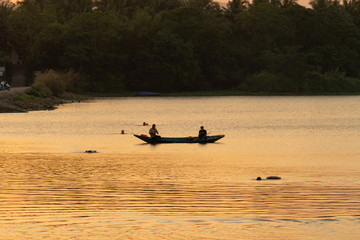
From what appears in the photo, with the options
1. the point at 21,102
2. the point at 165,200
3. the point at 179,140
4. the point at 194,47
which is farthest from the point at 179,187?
the point at 194,47

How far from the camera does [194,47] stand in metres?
163

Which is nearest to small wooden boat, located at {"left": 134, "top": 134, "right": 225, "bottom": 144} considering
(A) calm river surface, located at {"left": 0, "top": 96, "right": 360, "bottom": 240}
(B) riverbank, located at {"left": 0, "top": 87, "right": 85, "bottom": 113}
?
(A) calm river surface, located at {"left": 0, "top": 96, "right": 360, "bottom": 240}

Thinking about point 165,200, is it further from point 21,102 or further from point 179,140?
point 21,102

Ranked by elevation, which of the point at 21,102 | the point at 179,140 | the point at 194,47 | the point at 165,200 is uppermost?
the point at 194,47

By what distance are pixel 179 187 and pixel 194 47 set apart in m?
134

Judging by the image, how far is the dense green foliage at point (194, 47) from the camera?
154250mm

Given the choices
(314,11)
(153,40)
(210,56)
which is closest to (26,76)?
(153,40)

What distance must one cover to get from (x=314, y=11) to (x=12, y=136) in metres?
125

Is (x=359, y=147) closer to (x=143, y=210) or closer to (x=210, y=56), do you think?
(x=143, y=210)

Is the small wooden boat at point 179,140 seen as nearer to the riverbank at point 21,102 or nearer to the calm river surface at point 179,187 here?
the calm river surface at point 179,187

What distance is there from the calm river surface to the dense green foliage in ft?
301

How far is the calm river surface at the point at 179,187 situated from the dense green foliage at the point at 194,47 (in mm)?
91735

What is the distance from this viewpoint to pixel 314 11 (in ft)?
572

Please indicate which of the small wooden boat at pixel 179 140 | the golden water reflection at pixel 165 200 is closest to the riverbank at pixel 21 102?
the small wooden boat at pixel 179 140
